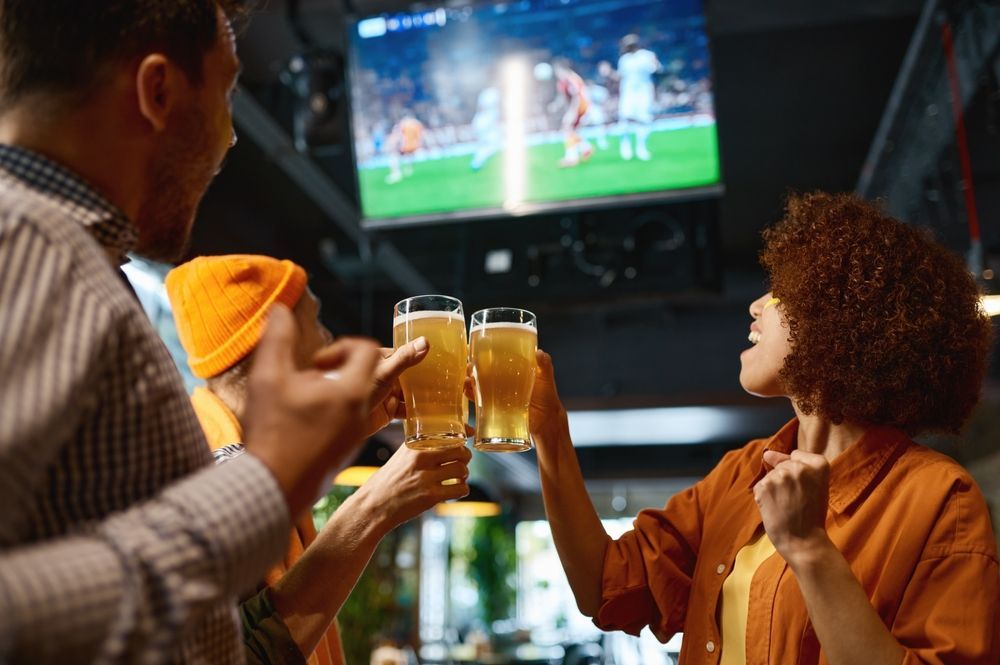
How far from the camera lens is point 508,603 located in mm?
14188

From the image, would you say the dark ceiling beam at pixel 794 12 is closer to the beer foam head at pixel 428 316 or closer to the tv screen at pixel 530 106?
the tv screen at pixel 530 106

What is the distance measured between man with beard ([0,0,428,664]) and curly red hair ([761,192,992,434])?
37.7 inches

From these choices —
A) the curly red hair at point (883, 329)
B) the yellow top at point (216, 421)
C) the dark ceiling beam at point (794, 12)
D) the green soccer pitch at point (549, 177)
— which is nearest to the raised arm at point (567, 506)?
the curly red hair at point (883, 329)

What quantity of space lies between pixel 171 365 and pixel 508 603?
1393cm

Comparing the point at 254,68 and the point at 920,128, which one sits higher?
the point at 254,68

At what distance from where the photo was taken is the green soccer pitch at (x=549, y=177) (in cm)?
323

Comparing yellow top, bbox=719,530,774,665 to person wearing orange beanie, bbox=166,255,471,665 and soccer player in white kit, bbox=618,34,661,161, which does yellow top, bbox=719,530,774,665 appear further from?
soccer player in white kit, bbox=618,34,661,161

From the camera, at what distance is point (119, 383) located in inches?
32.9

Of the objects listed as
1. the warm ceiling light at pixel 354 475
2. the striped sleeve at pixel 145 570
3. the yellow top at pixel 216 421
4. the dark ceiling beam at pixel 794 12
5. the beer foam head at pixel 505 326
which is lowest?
the warm ceiling light at pixel 354 475

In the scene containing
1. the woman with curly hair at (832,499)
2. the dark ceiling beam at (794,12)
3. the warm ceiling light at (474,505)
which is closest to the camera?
the woman with curly hair at (832,499)

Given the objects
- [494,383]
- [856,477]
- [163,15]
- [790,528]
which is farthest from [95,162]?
[856,477]

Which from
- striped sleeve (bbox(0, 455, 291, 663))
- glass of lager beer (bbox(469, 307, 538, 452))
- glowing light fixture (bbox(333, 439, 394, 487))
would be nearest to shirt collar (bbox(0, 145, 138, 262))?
striped sleeve (bbox(0, 455, 291, 663))

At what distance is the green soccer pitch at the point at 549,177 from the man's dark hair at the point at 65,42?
245 cm

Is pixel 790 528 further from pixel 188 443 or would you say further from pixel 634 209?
pixel 634 209
